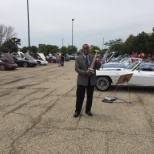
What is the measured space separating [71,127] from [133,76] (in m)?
5.32

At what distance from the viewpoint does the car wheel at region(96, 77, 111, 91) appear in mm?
10562

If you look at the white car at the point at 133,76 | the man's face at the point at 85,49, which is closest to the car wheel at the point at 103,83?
the white car at the point at 133,76

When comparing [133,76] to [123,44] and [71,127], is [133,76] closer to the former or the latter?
[71,127]

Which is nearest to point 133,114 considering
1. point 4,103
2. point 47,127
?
point 47,127

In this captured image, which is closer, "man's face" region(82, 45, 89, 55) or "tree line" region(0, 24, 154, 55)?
"man's face" region(82, 45, 89, 55)

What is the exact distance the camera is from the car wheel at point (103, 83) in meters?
10.6

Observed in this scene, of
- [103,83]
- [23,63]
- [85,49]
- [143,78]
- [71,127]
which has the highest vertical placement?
[85,49]

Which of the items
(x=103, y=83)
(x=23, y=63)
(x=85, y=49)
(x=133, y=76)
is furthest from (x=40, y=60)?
(x=85, y=49)

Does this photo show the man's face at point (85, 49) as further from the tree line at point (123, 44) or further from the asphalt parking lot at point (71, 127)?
the tree line at point (123, 44)

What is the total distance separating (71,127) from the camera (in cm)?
558

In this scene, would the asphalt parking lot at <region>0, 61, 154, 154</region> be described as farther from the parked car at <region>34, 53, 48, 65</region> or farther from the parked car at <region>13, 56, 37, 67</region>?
the parked car at <region>34, 53, 48, 65</region>

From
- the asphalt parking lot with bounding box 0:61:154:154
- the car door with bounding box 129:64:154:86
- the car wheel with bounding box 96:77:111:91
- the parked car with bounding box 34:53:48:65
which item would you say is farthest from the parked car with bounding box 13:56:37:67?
the asphalt parking lot with bounding box 0:61:154:154

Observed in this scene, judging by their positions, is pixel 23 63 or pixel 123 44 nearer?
pixel 23 63

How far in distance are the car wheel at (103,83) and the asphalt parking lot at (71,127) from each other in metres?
1.83
